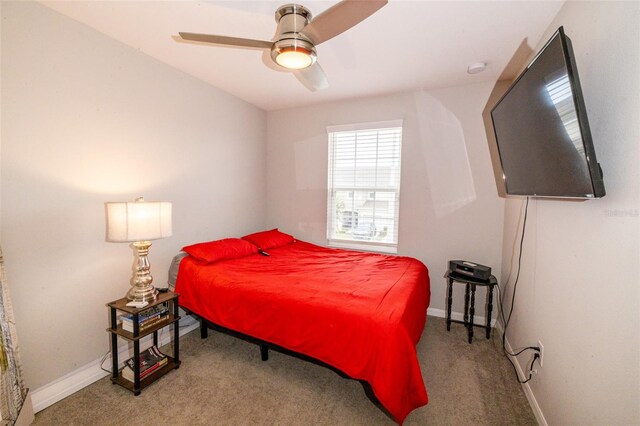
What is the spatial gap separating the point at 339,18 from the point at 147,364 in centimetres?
259

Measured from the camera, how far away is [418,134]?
315 centimetres

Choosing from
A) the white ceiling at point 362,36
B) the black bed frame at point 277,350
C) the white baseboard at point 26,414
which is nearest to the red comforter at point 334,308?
the black bed frame at point 277,350

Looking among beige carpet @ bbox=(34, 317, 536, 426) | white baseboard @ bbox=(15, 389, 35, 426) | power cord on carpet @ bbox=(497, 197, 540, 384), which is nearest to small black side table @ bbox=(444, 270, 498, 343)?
power cord on carpet @ bbox=(497, 197, 540, 384)

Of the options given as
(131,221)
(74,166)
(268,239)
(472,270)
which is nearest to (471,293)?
(472,270)

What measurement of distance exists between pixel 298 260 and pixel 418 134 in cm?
199

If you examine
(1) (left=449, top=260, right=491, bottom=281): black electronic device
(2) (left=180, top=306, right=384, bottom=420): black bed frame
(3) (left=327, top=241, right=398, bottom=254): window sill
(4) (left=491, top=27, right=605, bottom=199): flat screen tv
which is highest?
(4) (left=491, top=27, right=605, bottom=199): flat screen tv

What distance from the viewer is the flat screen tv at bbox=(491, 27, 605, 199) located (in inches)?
42.7

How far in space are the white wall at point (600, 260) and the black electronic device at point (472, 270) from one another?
2.65ft

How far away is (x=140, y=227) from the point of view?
1850mm

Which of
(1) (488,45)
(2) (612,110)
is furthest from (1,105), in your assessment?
(1) (488,45)

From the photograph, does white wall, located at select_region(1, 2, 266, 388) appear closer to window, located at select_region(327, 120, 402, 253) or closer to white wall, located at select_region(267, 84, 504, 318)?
window, located at select_region(327, 120, 402, 253)

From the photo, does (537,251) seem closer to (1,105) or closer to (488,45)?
(488,45)

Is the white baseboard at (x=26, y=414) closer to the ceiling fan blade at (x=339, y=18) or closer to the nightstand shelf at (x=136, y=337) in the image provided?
the nightstand shelf at (x=136, y=337)

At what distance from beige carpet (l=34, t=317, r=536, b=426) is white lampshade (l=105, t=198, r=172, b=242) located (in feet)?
3.56
